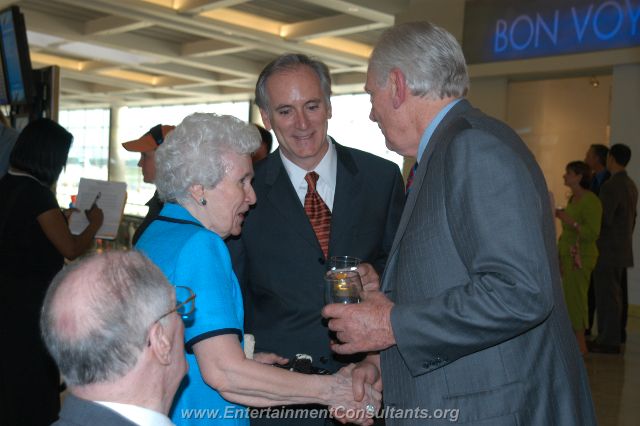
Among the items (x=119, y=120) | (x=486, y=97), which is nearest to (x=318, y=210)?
(x=486, y=97)

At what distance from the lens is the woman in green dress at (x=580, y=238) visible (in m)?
7.70

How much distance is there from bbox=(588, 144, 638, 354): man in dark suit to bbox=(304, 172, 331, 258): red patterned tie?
20.4ft

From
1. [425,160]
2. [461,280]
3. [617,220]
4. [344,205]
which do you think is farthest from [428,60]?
[617,220]

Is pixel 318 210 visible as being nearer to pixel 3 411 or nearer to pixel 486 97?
pixel 3 411

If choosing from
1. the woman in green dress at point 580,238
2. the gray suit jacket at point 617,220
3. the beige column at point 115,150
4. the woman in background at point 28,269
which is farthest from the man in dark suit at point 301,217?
the beige column at point 115,150

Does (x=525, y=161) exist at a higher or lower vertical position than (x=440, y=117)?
lower

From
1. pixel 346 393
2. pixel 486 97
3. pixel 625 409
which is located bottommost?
pixel 625 409

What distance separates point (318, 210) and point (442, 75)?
90 cm

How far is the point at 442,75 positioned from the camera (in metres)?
1.89

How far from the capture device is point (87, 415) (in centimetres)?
131

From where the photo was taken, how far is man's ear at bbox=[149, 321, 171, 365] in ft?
4.55

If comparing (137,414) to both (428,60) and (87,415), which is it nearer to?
(87,415)

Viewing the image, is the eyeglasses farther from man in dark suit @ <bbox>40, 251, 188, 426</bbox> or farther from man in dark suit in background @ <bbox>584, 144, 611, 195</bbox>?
man in dark suit in background @ <bbox>584, 144, 611, 195</bbox>

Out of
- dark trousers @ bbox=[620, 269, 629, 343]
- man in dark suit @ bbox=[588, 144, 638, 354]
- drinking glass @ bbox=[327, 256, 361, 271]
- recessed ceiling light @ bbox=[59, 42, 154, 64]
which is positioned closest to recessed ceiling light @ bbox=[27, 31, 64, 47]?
recessed ceiling light @ bbox=[59, 42, 154, 64]
